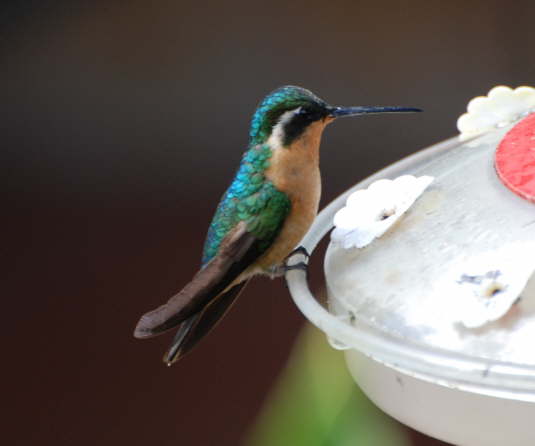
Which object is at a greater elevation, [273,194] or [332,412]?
[273,194]

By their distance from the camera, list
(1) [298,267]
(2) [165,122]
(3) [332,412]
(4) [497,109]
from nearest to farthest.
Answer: (1) [298,267] → (4) [497,109] → (3) [332,412] → (2) [165,122]

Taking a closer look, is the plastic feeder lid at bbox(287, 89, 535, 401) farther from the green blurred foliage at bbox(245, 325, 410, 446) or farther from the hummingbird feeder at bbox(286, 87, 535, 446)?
the green blurred foliage at bbox(245, 325, 410, 446)

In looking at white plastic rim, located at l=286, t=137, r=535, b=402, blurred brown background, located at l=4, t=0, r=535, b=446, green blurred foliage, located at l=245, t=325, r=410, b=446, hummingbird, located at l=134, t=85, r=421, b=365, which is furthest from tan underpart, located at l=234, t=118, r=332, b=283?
blurred brown background, located at l=4, t=0, r=535, b=446

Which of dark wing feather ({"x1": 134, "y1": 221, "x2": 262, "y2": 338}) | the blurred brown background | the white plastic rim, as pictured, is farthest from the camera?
the blurred brown background

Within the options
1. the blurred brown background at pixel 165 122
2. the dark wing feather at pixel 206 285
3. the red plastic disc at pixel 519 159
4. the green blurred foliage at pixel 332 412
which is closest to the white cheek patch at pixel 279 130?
the dark wing feather at pixel 206 285

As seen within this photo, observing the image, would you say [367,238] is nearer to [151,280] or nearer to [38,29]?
[151,280]

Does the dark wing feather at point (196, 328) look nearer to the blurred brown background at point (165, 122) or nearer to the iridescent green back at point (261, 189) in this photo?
the iridescent green back at point (261, 189)

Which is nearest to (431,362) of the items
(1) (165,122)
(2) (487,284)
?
(2) (487,284)

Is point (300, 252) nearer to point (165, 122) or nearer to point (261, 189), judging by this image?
point (261, 189)
